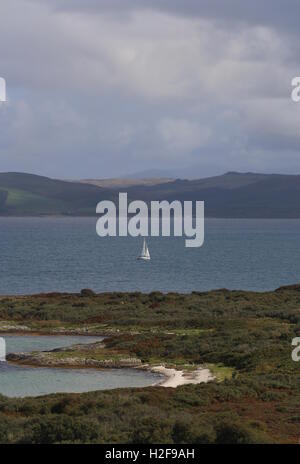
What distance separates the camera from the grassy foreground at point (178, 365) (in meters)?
23.2

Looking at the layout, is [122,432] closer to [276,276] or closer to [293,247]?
[276,276]

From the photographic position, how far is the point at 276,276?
120m

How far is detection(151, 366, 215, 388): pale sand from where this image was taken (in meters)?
36.8

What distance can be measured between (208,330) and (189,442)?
32094 mm

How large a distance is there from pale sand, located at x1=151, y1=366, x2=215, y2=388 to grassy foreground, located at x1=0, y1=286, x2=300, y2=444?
0.60 meters

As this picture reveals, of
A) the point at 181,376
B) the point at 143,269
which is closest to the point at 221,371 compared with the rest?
the point at 181,376

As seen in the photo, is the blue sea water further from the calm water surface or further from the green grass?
the green grass

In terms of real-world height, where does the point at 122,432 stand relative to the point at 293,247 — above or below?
below

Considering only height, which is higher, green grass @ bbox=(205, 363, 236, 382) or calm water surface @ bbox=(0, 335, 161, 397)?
green grass @ bbox=(205, 363, 236, 382)

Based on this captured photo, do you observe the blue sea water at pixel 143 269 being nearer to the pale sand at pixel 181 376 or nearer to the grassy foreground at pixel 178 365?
the grassy foreground at pixel 178 365

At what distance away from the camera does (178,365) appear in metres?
42.2

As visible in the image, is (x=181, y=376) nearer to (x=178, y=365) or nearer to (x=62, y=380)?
(x=178, y=365)

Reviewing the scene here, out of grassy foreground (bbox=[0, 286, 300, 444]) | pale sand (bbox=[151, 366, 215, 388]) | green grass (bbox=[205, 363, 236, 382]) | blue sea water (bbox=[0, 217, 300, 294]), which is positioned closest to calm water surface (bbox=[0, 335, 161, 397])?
pale sand (bbox=[151, 366, 215, 388])

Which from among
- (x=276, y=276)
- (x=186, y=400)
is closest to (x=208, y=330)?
(x=186, y=400)
